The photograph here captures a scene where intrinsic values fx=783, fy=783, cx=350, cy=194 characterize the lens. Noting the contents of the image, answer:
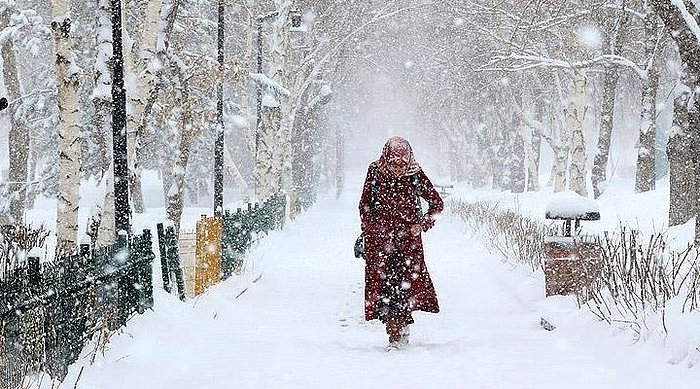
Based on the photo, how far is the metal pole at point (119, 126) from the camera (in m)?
8.31

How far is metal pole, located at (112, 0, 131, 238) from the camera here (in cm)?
831

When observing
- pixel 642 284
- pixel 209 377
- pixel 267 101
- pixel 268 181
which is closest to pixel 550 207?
pixel 642 284

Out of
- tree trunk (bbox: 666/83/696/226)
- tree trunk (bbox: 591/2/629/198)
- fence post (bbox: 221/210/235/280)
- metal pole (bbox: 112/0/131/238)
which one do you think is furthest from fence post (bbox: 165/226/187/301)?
tree trunk (bbox: 591/2/629/198)

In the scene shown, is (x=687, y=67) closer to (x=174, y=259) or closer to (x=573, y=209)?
(x=573, y=209)

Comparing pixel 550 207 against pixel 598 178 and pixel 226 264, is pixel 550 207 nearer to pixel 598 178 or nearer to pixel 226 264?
pixel 226 264

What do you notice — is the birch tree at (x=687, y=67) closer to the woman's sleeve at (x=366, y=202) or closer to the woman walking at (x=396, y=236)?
the woman walking at (x=396, y=236)

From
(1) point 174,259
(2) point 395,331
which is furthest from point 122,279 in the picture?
(2) point 395,331

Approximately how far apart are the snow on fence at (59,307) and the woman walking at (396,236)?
217 cm

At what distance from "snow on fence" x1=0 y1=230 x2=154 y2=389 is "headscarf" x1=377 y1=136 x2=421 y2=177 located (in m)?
2.37

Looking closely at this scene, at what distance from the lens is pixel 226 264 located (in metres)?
11.5

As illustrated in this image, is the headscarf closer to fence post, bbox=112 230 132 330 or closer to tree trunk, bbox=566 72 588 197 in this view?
fence post, bbox=112 230 132 330

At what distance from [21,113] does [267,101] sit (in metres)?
5.90

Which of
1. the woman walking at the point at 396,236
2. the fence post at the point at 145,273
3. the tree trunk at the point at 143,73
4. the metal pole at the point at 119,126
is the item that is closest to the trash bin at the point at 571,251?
the woman walking at the point at 396,236

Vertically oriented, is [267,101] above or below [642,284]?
above
